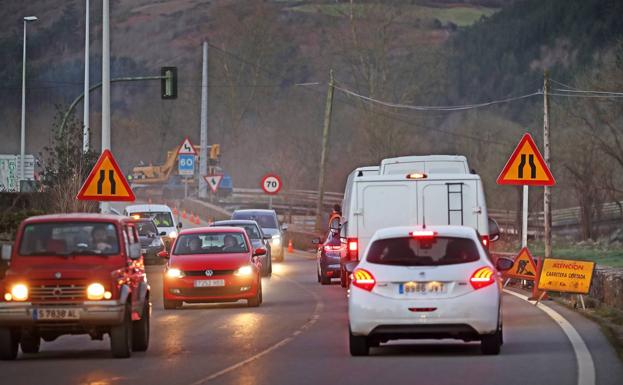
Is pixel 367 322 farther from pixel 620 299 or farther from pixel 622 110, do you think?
pixel 622 110

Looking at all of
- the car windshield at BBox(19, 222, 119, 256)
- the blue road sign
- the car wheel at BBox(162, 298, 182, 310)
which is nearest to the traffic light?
the blue road sign

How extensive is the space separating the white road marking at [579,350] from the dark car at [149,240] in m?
22.1

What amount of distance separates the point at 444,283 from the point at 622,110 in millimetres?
48791

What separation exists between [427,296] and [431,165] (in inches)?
526

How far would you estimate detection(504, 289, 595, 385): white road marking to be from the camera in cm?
1530

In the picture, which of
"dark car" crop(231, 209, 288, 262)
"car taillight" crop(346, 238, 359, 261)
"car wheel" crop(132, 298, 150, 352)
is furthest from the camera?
"dark car" crop(231, 209, 288, 262)

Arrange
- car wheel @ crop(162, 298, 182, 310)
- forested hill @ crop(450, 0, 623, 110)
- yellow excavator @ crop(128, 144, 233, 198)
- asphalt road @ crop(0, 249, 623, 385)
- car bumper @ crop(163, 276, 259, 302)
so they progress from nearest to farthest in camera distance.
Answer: asphalt road @ crop(0, 249, 623, 385) < car bumper @ crop(163, 276, 259, 302) < car wheel @ crop(162, 298, 182, 310) < yellow excavator @ crop(128, 144, 233, 198) < forested hill @ crop(450, 0, 623, 110)

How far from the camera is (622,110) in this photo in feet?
213

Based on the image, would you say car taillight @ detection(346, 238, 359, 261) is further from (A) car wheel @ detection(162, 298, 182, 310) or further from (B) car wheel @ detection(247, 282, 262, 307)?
(A) car wheel @ detection(162, 298, 182, 310)

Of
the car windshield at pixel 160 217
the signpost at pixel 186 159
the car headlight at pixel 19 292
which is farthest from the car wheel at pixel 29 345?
the signpost at pixel 186 159

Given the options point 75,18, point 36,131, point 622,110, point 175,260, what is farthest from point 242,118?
point 175,260

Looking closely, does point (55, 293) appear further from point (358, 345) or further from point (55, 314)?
point (358, 345)

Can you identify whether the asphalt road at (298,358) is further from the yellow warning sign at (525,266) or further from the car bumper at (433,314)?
the yellow warning sign at (525,266)

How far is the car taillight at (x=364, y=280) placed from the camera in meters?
17.7
